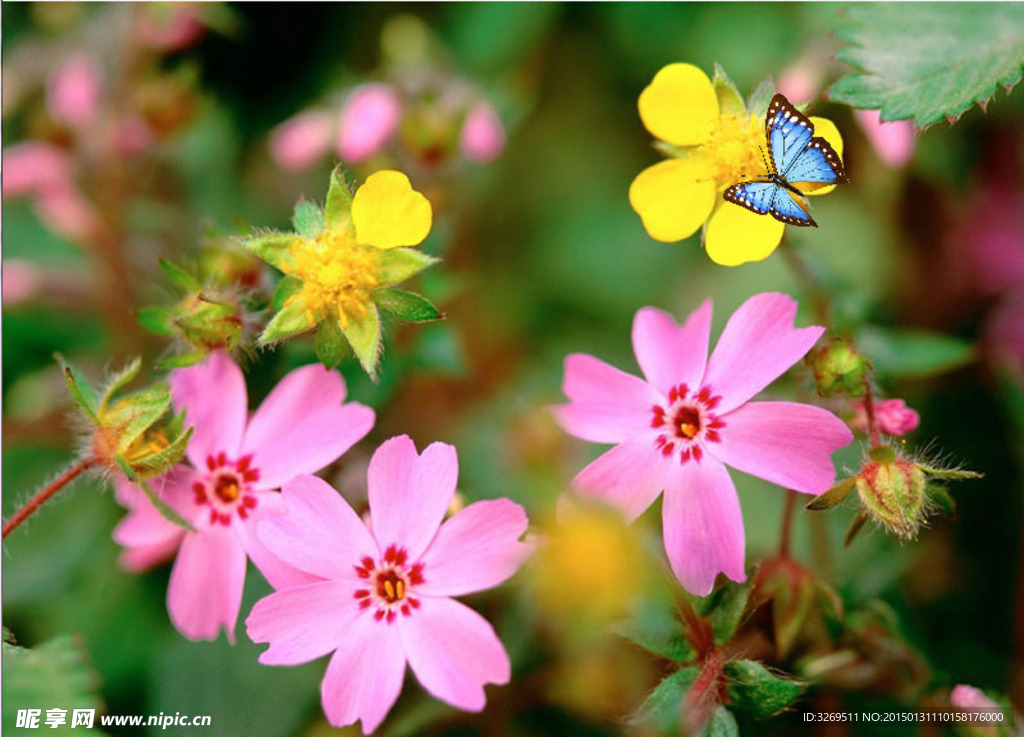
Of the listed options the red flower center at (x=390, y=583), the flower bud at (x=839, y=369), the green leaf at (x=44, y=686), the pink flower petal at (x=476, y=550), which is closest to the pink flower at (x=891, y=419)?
the flower bud at (x=839, y=369)

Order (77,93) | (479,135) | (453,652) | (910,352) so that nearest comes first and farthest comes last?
1. (453,652)
2. (910,352)
3. (479,135)
4. (77,93)

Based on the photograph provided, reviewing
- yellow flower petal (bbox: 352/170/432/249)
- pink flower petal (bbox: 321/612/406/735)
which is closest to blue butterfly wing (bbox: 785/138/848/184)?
yellow flower petal (bbox: 352/170/432/249)

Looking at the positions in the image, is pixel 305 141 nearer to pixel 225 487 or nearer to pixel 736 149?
pixel 225 487

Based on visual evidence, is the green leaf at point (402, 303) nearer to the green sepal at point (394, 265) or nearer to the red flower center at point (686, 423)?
the green sepal at point (394, 265)

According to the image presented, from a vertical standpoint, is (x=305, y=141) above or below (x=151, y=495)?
above

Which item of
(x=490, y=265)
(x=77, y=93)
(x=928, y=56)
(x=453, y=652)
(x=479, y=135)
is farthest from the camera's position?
(x=490, y=265)

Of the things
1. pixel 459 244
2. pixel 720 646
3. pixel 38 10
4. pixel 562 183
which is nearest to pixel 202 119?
pixel 38 10

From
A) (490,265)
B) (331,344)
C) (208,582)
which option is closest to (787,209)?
(331,344)
